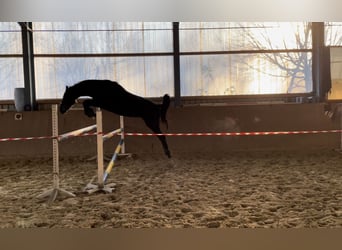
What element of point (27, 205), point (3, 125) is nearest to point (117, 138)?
point (3, 125)

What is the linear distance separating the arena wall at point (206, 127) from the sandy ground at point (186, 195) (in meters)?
0.84

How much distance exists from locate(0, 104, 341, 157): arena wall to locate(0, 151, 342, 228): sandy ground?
2.75 feet

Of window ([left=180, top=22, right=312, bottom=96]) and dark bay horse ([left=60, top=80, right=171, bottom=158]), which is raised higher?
window ([left=180, top=22, right=312, bottom=96])

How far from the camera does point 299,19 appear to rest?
0.90m

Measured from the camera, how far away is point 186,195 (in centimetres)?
293

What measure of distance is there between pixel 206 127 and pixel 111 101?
6.00 ft

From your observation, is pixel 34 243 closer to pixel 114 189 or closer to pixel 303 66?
pixel 114 189

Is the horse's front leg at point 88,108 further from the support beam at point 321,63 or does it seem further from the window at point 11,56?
the support beam at point 321,63

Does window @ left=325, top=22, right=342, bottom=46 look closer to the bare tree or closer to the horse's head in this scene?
the bare tree

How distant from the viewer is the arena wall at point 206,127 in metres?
5.64

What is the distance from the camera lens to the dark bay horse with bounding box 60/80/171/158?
4641 millimetres

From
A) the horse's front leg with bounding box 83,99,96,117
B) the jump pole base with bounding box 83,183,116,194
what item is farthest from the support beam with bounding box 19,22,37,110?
the jump pole base with bounding box 83,183,116,194

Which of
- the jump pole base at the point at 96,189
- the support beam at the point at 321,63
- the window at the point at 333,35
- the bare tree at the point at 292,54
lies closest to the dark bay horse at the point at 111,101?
the jump pole base at the point at 96,189

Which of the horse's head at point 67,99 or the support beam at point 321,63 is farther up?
the support beam at point 321,63
